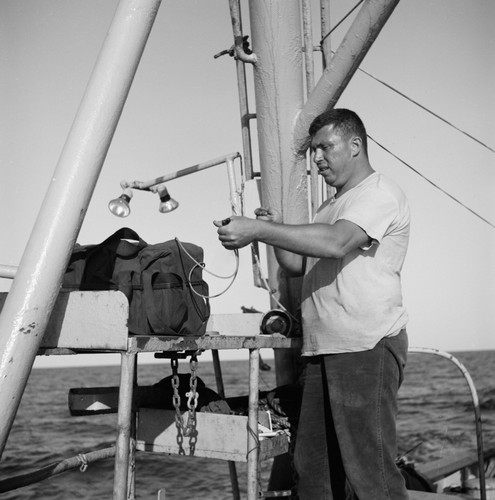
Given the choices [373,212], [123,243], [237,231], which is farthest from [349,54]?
[123,243]

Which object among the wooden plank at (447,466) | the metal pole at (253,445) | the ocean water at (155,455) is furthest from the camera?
the ocean water at (155,455)

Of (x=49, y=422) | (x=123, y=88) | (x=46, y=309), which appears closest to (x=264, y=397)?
(x=46, y=309)

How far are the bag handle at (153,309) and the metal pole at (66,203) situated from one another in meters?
0.44

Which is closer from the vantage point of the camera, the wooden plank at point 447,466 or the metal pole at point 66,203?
Answer: the metal pole at point 66,203

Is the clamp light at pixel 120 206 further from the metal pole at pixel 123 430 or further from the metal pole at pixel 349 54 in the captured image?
the metal pole at pixel 349 54

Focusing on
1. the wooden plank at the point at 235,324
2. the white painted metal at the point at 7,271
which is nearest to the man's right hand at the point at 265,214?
the wooden plank at the point at 235,324

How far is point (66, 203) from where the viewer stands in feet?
7.98

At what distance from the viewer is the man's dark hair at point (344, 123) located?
305 centimetres

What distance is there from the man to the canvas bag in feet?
1.42

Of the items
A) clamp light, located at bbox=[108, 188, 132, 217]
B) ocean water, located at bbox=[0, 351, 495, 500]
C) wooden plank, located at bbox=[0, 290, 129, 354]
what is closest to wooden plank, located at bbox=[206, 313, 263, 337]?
ocean water, located at bbox=[0, 351, 495, 500]

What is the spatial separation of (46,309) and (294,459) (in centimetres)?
140

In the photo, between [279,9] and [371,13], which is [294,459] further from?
[279,9]

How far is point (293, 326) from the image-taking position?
12.3 feet

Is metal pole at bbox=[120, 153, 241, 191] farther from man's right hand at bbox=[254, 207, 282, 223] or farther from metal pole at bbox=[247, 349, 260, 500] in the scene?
metal pole at bbox=[247, 349, 260, 500]
